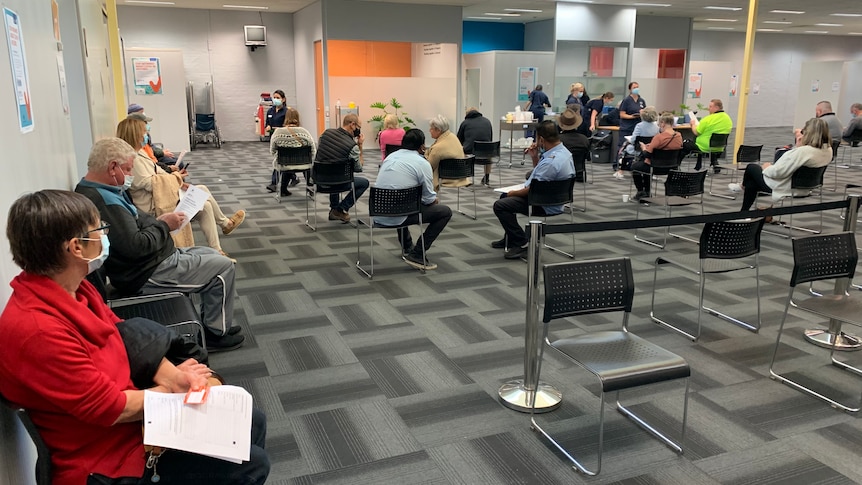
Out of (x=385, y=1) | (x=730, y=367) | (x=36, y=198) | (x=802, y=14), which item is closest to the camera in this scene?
(x=36, y=198)

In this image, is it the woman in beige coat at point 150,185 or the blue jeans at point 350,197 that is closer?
the woman in beige coat at point 150,185

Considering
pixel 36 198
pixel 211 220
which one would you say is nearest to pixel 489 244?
pixel 211 220

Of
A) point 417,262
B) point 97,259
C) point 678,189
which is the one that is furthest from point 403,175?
point 97,259

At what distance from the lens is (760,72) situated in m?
22.0

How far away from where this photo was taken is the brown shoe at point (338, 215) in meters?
6.99

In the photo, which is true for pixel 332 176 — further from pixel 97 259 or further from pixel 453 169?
pixel 97 259

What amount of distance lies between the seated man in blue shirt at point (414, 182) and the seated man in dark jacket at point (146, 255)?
1805 millimetres

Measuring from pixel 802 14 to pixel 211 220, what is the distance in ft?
54.6

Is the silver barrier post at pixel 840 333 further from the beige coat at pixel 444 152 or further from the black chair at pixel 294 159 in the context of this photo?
the black chair at pixel 294 159

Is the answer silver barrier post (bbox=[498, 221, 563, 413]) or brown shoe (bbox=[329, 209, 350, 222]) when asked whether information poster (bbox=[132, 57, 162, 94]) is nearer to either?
brown shoe (bbox=[329, 209, 350, 222])

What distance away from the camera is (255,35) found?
15.6m

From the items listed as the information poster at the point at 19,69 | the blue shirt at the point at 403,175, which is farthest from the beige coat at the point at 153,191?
the blue shirt at the point at 403,175

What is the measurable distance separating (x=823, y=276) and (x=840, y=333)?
741 millimetres

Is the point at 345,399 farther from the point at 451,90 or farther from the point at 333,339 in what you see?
the point at 451,90
